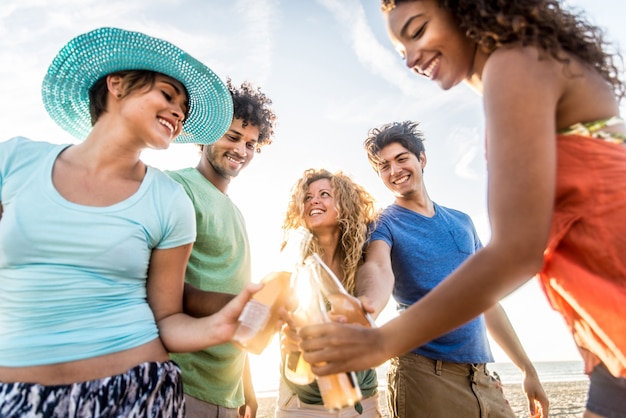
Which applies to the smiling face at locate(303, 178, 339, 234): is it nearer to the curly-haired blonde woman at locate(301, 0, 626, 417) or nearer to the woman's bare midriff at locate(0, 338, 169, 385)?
the woman's bare midriff at locate(0, 338, 169, 385)

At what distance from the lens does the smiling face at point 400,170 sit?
13.2 feet

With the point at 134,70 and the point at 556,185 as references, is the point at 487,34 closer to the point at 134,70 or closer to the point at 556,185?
the point at 556,185

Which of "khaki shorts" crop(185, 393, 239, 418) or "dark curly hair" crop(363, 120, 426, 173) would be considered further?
"dark curly hair" crop(363, 120, 426, 173)

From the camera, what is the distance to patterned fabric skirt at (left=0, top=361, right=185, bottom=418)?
1577 millimetres

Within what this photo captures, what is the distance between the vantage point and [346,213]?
12.0ft

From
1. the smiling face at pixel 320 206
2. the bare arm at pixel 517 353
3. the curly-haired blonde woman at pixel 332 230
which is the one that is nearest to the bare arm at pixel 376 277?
the curly-haired blonde woman at pixel 332 230

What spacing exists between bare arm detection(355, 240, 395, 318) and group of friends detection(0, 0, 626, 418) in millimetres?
22

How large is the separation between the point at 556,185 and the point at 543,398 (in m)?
2.64

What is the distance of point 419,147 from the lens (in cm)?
432

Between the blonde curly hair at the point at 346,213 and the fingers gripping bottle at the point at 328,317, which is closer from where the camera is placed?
the fingers gripping bottle at the point at 328,317

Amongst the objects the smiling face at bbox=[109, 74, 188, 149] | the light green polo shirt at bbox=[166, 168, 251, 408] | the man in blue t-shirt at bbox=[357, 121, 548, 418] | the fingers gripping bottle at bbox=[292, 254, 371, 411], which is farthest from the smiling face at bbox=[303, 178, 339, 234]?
the smiling face at bbox=[109, 74, 188, 149]

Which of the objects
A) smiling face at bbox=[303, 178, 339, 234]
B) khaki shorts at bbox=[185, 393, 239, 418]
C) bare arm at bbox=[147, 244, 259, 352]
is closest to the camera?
bare arm at bbox=[147, 244, 259, 352]

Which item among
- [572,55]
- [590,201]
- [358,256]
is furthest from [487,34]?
[358,256]

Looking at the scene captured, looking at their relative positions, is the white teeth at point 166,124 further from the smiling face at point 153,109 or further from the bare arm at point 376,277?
the bare arm at point 376,277
